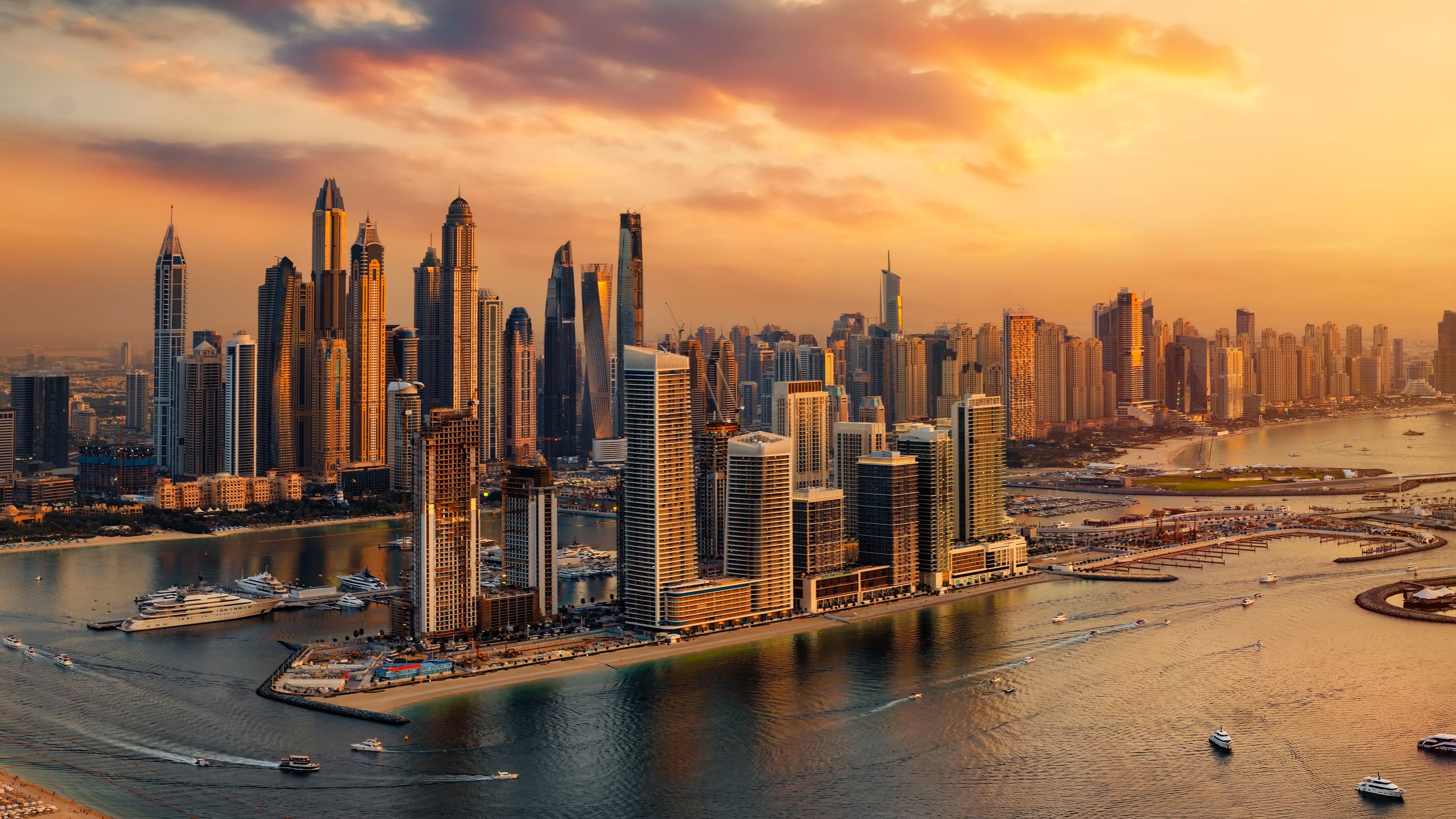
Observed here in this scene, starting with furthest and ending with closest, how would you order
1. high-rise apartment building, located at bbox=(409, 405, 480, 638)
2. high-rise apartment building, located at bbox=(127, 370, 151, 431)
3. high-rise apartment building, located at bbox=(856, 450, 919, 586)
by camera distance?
high-rise apartment building, located at bbox=(127, 370, 151, 431) < high-rise apartment building, located at bbox=(856, 450, 919, 586) < high-rise apartment building, located at bbox=(409, 405, 480, 638)

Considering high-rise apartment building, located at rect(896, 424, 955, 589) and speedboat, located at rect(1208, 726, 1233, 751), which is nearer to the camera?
speedboat, located at rect(1208, 726, 1233, 751)

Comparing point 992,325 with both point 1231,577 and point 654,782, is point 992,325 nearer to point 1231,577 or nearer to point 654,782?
point 1231,577

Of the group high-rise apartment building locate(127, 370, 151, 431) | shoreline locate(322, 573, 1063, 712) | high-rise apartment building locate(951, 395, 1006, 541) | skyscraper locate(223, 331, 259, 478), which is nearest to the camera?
shoreline locate(322, 573, 1063, 712)

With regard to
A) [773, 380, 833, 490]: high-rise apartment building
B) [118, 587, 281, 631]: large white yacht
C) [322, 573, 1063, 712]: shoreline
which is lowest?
[322, 573, 1063, 712]: shoreline

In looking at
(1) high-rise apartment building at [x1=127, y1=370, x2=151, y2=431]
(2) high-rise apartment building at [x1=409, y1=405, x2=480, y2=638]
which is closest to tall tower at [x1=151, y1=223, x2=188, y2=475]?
(1) high-rise apartment building at [x1=127, y1=370, x2=151, y2=431]

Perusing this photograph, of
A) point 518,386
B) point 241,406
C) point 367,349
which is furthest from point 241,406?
point 518,386

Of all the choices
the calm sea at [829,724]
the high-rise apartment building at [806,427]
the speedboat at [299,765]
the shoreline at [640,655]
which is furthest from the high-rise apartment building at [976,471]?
the speedboat at [299,765]

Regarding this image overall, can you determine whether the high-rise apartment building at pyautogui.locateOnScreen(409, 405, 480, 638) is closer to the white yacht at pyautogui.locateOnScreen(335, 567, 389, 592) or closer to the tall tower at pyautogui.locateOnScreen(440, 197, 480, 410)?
the white yacht at pyautogui.locateOnScreen(335, 567, 389, 592)
